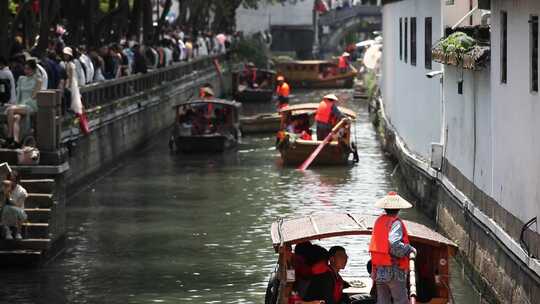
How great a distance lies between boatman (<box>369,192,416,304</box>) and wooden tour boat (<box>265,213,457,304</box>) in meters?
0.34

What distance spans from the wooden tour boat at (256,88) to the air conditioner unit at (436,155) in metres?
36.9

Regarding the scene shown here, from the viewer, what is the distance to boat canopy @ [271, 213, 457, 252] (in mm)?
17422

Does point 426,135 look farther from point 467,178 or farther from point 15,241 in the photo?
point 15,241

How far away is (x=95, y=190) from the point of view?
3453 cm

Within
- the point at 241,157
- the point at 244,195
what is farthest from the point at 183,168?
the point at 244,195

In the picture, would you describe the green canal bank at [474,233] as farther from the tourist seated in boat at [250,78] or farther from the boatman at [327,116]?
the tourist seated in boat at [250,78]

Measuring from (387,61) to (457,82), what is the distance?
20.9m

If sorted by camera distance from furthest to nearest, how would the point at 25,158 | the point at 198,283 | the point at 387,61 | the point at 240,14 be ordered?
1. the point at 240,14
2. the point at 387,61
3. the point at 25,158
4. the point at 198,283

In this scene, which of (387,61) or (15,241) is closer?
(15,241)

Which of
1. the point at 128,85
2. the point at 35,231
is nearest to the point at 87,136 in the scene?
the point at 128,85

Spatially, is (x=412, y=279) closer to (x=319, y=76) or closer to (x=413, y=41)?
(x=413, y=41)

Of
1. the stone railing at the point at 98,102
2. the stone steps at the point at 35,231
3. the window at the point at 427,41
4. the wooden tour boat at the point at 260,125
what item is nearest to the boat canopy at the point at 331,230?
the stone steps at the point at 35,231

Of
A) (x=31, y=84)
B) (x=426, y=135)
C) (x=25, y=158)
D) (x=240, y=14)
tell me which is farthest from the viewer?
(x=240, y=14)

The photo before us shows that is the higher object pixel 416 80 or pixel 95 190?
pixel 416 80
